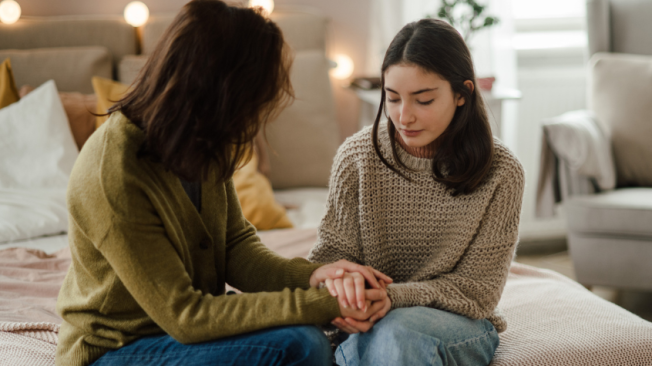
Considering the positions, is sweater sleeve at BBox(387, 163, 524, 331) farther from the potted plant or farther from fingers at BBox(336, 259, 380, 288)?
the potted plant

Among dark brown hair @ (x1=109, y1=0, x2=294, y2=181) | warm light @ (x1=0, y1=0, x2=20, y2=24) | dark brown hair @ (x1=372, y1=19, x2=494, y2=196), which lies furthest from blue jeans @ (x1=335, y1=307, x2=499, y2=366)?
warm light @ (x1=0, y1=0, x2=20, y2=24)

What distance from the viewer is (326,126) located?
7.89ft

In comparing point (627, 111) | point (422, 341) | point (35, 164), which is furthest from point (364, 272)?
point (627, 111)

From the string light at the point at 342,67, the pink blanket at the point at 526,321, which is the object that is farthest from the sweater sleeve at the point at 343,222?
the string light at the point at 342,67

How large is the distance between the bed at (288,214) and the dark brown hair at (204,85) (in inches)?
13.7

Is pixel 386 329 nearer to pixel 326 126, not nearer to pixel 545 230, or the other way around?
pixel 326 126

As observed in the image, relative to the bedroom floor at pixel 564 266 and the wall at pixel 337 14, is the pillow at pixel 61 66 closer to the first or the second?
the wall at pixel 337 14

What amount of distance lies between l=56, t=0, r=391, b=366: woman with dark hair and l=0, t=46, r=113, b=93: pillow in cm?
150

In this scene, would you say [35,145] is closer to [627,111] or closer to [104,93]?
[104,93]

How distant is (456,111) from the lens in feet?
3.81

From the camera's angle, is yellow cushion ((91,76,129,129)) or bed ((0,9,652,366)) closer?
bed ((0,9,652,366))

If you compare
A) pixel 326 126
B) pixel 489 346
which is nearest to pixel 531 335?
pixel 489 346

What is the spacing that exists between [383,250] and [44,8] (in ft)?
6.83

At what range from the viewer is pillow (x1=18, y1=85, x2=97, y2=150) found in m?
2.03
